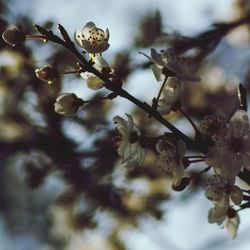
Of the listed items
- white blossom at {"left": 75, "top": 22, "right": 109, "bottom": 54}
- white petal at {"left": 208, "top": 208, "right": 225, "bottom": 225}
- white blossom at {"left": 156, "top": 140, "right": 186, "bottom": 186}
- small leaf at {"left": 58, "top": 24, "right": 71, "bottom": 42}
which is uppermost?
white blossom at {"left": 75, "top": 22, "right": 109, "bottom": 54}

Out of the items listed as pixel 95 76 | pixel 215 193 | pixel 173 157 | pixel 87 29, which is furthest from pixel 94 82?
pixel 215 193

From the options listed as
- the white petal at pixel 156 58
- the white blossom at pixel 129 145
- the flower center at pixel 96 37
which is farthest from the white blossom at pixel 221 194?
the flower center at pixel 96 37

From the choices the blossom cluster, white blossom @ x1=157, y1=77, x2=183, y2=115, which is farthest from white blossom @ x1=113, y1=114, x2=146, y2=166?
white blossom @ x1=157, y1=77, x2=183, y2=115

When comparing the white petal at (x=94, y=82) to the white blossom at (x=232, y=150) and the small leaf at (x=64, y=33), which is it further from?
the white blossom at (x=232, y=150)

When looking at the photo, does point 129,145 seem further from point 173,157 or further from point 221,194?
point 221,194

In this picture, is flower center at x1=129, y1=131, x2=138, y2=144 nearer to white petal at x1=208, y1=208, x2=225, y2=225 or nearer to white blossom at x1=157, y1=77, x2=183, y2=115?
white blossom at x1=157, y1=77, x2=183, y2=115

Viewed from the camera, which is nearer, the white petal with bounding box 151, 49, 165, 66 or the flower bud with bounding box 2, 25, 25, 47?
the flower bud with bounding box 2, 25, 25, 47

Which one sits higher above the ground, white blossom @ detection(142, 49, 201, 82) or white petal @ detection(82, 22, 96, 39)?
white petal @ detection(82, 22, 96, 39)
